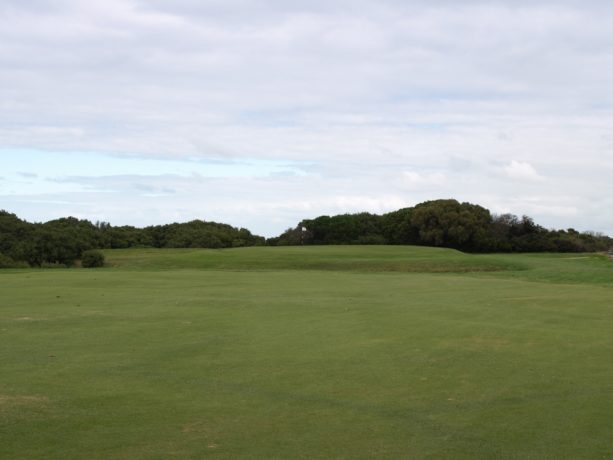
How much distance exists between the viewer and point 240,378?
1059 cm

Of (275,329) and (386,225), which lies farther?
(386,225)

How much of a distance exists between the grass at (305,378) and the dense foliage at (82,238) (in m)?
32.7

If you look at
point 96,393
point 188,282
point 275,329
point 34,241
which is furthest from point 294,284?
point 34,241

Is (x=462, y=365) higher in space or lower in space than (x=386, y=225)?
lower

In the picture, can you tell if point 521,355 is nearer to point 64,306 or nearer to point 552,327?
point 552,327

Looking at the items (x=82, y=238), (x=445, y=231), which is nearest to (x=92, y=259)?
(x=82, y=238)

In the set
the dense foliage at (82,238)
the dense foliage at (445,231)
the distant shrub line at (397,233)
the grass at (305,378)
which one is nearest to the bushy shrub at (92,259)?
the dense foliage at (82,238)

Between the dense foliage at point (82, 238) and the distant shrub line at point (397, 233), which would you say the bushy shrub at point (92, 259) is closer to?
the dense foliage at point (82, 238)

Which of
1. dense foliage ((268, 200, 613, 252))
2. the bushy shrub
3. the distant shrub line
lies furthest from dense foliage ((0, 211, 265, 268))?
dense foliage ((268, 200, 613, 252))

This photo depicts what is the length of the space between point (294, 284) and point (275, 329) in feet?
46.3

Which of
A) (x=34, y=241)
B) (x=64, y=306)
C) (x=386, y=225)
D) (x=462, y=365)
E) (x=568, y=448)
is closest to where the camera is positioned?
(x=568, y=448)

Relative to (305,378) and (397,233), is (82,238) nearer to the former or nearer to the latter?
(397,233)

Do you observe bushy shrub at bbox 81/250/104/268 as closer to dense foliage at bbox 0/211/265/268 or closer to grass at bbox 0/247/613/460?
dense foliage at bbox 0/211/265/268

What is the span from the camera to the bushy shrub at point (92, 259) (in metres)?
50.9
